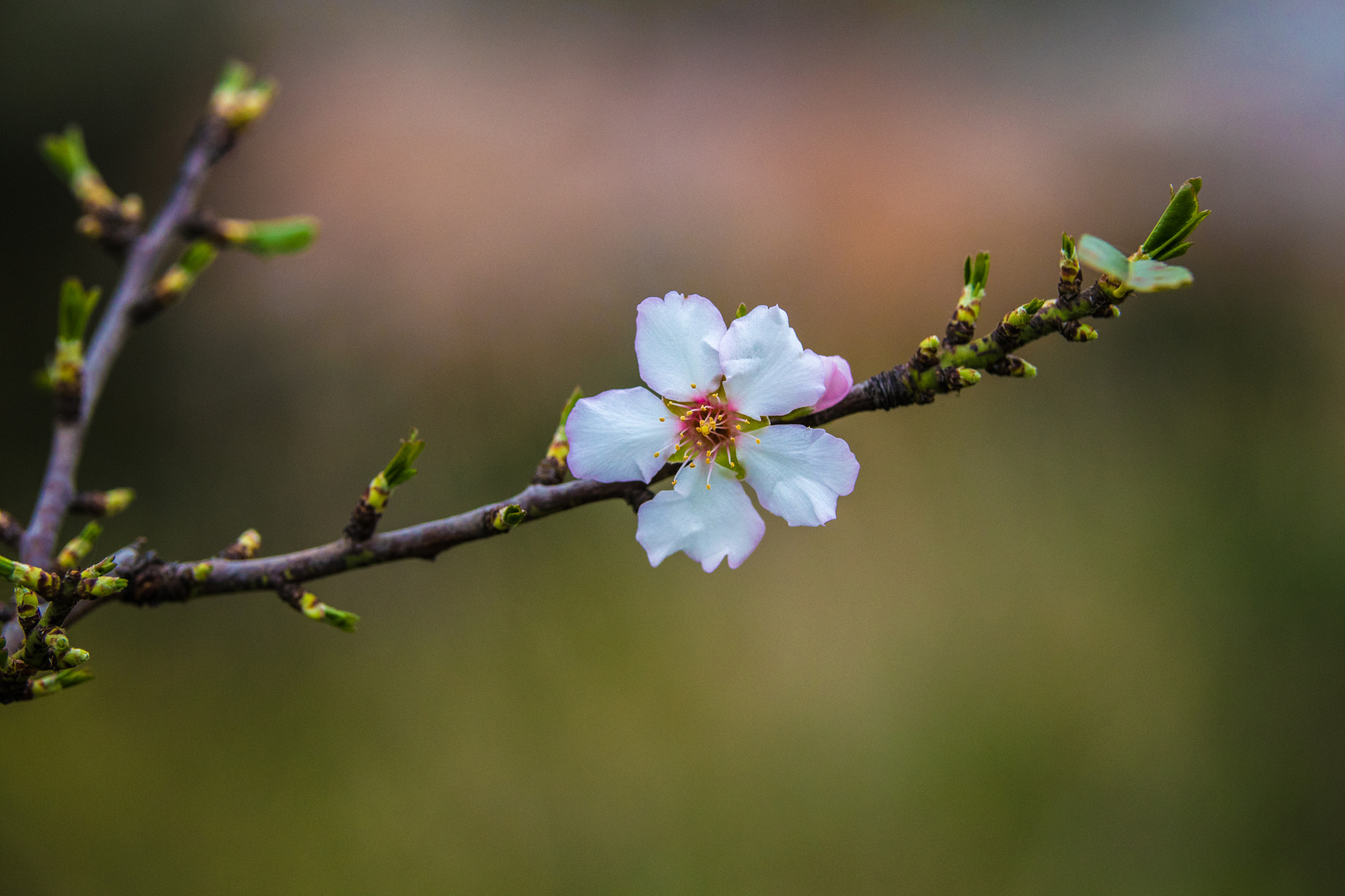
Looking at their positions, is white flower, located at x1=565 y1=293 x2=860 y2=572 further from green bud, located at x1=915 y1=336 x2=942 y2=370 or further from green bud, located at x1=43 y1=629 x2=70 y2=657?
green bud, located at x1=43 y1=629 x2=70 y2=657

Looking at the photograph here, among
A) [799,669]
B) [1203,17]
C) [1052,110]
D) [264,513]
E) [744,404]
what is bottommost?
[744,404]

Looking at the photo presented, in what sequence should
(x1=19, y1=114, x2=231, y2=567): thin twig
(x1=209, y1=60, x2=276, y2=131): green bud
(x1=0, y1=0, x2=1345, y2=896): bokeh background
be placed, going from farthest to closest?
(x1=0, y1=0, x2=1345, y2=896): bokeh background < (x1=209, y1=60, x2=276, y2=131): green bud < (x1=19, y1=114, x2=231, y2=567): thin twig

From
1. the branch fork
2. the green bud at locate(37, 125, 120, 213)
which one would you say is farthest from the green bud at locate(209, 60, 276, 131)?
the branch fork

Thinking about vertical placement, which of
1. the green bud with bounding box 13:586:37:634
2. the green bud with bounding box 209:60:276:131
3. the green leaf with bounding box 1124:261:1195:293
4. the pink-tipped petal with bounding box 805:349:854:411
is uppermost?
the green bud with bounding box 209:60:276:131

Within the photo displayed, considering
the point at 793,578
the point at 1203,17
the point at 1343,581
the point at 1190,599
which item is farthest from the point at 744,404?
the point at 1203,17

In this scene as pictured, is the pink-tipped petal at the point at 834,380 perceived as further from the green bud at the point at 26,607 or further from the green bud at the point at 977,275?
the green bud at the point at 26,607

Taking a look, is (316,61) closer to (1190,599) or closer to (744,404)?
(744,404)

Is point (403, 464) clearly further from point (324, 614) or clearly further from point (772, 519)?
point (772, 519)
